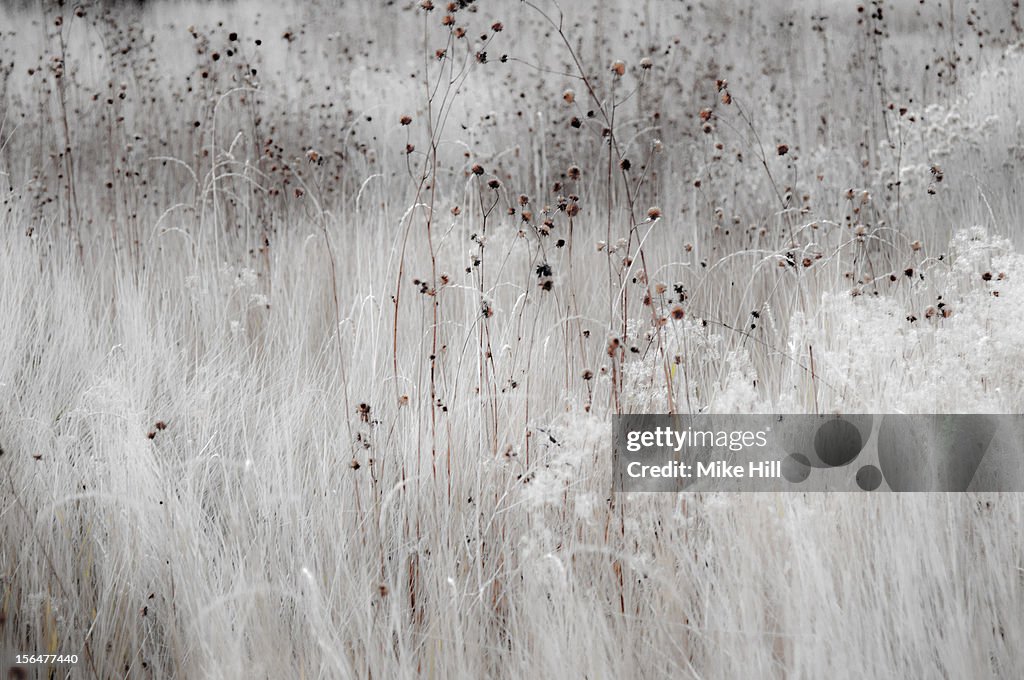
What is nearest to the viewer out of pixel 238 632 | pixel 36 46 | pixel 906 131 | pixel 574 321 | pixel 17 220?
pixel 238 632

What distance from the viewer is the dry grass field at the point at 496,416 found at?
1460 millimetres

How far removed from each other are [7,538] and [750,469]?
1646 millimetres

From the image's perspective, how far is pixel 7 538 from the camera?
176cm

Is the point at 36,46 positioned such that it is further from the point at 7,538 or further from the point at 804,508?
the point at 804,508

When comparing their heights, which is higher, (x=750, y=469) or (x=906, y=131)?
(x=906, y=131)

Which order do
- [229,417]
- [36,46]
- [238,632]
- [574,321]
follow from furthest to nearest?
[36,46] < [574,321] < [229,417] < [238,632]

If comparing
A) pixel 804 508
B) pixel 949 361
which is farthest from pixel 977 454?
pixel 804 508

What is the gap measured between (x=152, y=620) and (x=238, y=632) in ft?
1.17

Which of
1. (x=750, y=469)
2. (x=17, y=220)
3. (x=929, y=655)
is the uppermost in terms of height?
(x=17, y=220)

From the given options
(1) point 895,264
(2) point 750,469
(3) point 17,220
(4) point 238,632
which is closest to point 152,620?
(4) point 238,632

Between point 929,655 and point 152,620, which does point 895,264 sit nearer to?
point 929,655

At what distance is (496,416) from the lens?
183cm

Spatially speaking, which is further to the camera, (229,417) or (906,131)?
(906,131)

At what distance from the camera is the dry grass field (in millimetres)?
1460
